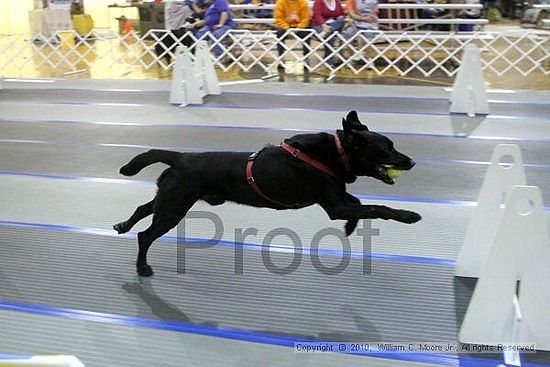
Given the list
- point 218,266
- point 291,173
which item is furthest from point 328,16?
point 291,173

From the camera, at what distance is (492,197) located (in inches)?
122

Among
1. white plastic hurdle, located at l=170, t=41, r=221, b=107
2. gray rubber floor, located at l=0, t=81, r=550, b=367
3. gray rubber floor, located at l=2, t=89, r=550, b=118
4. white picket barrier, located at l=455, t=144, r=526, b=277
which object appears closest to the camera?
gray rubber floor, located at l=0, t=81, r=550, b=367

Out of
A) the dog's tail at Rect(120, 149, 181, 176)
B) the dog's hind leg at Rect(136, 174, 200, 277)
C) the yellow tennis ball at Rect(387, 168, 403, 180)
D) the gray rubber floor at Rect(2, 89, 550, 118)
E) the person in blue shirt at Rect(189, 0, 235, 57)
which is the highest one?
the person in blue shirt at Rect(189, 0, 235, 57)

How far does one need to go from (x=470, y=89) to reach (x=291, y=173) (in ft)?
15.9

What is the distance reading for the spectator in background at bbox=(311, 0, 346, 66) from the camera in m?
10.8

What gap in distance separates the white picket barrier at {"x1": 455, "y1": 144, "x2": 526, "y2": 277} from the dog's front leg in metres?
0.44

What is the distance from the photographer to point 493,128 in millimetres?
6574

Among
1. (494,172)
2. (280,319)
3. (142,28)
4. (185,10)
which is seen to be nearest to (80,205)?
(280,319)

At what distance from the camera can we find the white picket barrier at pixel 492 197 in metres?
3.10

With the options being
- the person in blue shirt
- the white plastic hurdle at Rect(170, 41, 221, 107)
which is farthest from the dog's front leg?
the person in blue shirt

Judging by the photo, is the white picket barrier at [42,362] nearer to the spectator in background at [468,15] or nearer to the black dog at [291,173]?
the black dog at [291,173]

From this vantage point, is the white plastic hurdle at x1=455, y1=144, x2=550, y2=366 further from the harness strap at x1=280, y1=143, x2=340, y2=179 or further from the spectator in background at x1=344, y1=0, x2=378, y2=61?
the spectator in background at x1=344, y1=0, x2=378, y2=61

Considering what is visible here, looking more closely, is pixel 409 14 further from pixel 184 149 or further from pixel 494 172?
pixel 494 172

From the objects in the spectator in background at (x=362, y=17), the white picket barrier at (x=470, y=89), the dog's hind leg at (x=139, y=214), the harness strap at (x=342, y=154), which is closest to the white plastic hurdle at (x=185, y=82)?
the white picket barrier at (x=470, y=89)
